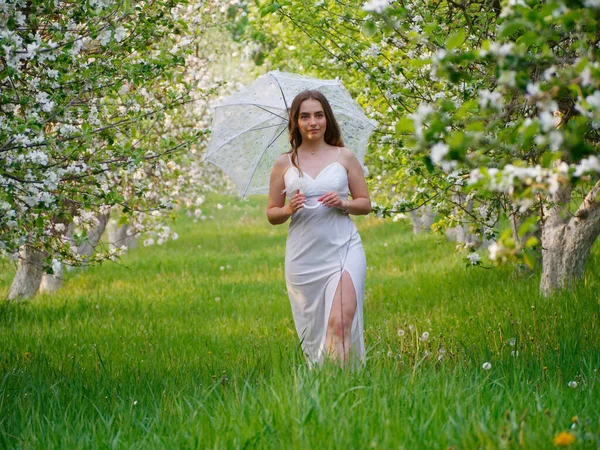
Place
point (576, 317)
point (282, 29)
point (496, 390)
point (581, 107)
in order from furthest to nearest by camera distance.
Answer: point (282, 29) → point (576, 317) → point (496, 390) → point (581, 107)

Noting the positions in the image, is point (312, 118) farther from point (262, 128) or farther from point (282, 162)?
point (262, 128)

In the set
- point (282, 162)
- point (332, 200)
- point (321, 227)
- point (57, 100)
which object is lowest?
point (321, 227)

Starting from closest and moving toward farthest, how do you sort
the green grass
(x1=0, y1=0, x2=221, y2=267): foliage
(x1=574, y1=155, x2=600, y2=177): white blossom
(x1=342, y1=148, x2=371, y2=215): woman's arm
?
1. (x1=574, y1=155, x2=600, y2=177): white blossom
2. the green grass
3. (x1=0, y1=0, x2=221, y2=267): foliage
4. (x1=342, y1=148, x2=371, y2=215): woman's arm

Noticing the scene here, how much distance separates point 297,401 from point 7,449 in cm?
165

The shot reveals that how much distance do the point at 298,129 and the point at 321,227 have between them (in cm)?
88

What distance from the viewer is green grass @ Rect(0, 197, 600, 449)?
13.4 ft

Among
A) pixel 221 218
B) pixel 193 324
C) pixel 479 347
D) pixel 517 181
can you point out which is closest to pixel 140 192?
pixel 479 347

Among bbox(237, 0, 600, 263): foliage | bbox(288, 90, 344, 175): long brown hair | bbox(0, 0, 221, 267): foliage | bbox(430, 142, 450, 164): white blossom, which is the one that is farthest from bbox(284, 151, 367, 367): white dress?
bbox(430, 142, 450, 164): white blossom

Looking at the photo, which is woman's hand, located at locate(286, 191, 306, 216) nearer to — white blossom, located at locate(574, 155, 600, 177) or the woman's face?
the woman's face

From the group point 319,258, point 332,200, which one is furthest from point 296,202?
point 319,258

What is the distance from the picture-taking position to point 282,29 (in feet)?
51.6

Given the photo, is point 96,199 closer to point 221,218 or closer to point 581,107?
point 581,107

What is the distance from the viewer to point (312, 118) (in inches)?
250

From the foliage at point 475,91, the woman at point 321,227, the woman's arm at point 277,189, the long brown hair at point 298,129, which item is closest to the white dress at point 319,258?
the woman at point 321,227
